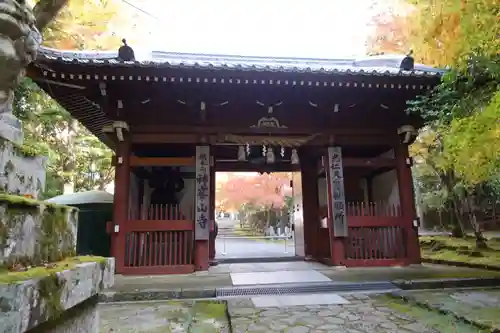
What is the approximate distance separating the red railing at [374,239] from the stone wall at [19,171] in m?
6.93

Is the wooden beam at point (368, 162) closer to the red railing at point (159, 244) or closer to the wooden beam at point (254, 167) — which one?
the wooden beam at point (254, 167)

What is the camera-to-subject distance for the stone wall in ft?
6.05

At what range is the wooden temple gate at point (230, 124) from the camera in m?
6.85

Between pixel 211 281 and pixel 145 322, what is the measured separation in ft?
7.64

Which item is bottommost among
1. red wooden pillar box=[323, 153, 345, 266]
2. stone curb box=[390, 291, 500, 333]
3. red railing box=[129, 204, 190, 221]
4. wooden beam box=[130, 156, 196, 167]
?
stone curb box=[390, 291, 500, 333]

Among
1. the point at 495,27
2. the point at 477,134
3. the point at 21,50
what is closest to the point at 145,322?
the point at 21,50

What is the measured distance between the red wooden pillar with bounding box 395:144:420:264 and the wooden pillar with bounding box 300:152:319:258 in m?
2.42

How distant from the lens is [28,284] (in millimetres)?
1386

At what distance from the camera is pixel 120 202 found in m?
7.35

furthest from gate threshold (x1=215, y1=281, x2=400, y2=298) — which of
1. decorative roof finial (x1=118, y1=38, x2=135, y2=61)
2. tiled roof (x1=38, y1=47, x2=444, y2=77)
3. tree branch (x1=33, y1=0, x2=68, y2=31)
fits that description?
tree branch (x1=33, y1=0, x2=68, y2=31)

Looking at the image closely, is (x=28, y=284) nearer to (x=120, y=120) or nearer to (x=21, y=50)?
(x=21, y=50)

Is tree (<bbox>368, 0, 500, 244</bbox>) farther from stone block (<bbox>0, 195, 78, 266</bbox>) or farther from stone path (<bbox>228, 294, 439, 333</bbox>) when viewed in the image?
stone block (<bbox>0, 195, 78, 266</bbox>)

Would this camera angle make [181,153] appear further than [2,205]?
Yes

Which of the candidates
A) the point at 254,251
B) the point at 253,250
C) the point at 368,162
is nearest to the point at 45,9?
the point at 368,162
